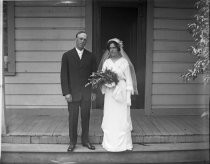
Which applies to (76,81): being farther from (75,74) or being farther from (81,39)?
(81,39)

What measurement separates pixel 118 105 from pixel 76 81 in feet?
2.34

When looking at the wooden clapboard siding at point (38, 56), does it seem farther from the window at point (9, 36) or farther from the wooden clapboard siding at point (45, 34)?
the wooden clapboard siding at point (45, 34)

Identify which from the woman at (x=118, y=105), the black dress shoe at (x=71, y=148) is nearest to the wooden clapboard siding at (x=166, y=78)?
the woman at (x=118, y=105)

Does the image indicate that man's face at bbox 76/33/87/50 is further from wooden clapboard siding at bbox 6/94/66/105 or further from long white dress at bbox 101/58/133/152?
wooden clapboard siding at bbox 6/94/66/105

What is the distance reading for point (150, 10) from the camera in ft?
23.0

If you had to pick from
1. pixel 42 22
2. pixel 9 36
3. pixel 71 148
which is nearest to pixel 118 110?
pixel 71 148

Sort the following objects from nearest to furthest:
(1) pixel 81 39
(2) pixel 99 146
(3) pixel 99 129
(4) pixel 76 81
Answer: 1. (1) pixel 81 39
2. (4) pixel 76 81
3. (2) pixel 99 146
4. (3) pixel 99 129

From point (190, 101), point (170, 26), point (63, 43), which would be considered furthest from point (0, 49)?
point (190, 101)

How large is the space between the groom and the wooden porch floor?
39cm

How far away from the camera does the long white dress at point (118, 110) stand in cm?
533

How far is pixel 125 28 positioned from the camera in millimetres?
7277

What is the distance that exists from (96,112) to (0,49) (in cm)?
265

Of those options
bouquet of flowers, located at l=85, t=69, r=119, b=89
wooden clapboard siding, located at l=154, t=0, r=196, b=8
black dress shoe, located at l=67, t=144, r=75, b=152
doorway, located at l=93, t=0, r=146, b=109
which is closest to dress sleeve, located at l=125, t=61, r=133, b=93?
bouquet of flowers, located at l=85, t=69, r=119, b=89

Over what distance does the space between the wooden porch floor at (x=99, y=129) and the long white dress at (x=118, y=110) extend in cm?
32
